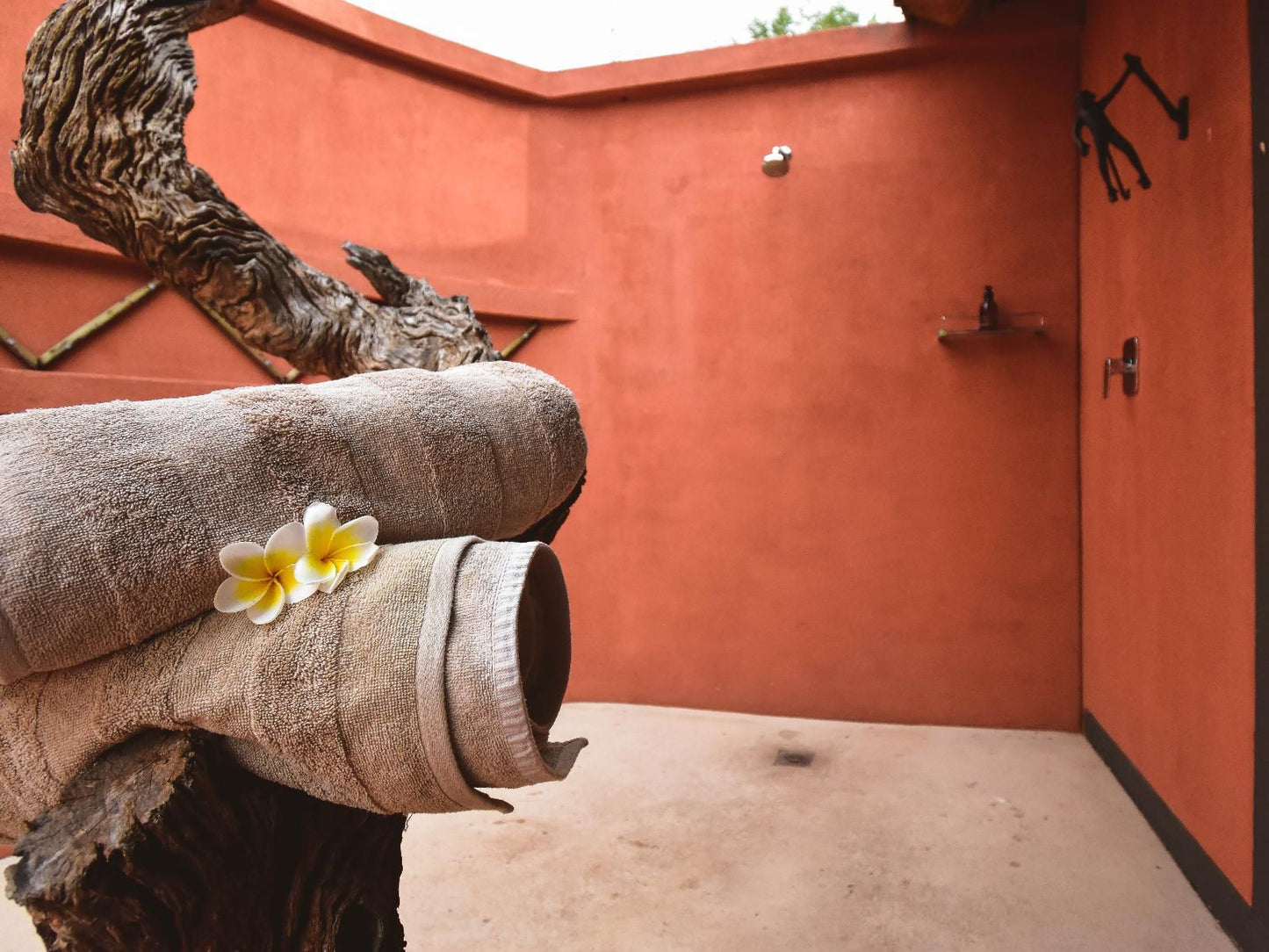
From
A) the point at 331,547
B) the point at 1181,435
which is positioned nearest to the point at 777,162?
the point at 1181,435

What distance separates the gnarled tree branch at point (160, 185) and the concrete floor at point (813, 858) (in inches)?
52.2

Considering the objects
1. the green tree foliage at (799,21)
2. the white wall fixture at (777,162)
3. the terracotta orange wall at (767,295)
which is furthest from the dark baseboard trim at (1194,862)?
the green tree foliage at (799,21)

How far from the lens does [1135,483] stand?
2.44 meters

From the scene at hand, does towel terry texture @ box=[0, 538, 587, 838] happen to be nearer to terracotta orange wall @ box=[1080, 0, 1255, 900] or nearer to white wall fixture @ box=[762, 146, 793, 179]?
terracotta orange wall @ box=[1080, 0, 1255, 900]

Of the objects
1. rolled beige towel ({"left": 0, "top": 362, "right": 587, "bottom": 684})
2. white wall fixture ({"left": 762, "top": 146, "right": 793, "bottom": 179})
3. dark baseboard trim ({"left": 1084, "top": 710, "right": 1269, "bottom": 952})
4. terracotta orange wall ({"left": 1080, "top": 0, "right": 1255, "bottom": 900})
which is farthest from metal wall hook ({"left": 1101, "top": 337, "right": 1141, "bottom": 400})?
rolled beige towel ({"left": 0, "top": 362, "right": 587, "bottom": 684})

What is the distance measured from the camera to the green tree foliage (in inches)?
218

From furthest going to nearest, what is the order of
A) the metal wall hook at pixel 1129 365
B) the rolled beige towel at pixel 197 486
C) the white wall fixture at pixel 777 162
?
the white wall fixture at pixel 777 162 → the metal wall hook at pixel 1129 365 → the rolled beige towel at pixel 197 486

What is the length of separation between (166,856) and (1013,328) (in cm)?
303

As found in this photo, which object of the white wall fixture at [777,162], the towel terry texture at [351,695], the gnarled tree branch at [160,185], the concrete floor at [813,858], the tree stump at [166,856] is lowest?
the concrete floor at [813,858]

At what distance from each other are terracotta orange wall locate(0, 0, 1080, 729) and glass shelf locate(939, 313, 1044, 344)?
4 cm

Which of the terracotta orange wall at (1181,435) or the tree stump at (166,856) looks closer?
the tree stump at (166,856)

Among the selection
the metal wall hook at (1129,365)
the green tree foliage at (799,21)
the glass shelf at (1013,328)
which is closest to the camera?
the metal wall hook at (1129,365)

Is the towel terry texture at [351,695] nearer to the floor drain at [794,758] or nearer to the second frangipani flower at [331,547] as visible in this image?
the second frangipani flower at [331,547]

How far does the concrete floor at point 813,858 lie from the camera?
75.2 inches
